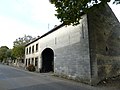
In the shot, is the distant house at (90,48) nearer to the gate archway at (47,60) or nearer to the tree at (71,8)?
the tree at (71,8)

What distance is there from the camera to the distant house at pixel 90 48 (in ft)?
55.2

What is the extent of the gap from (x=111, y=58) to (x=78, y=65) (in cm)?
387

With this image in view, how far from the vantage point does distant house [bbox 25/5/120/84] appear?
16.8 meters

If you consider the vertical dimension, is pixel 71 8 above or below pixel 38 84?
above

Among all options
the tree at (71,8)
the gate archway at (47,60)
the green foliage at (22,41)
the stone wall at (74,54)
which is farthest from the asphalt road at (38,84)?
the green foliage at (22,41)

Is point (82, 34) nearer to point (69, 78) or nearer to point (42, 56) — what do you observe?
point (69, 78)

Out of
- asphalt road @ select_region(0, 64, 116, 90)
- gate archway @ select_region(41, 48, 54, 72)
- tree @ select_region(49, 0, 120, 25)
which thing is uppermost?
tree @ select_region(49, 0, 120, 25)

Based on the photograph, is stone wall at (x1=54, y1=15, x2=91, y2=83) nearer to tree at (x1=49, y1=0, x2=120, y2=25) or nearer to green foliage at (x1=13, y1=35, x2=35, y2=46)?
tree at (x1=49, y1=0, x2=120, y2=25)

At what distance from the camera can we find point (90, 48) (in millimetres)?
16688

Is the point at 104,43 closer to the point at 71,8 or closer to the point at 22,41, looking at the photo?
the point at 71,8

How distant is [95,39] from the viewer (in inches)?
688

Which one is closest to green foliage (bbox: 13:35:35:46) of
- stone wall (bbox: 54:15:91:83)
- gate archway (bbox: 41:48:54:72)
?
gate archway (bbox: 41:48:54:72)

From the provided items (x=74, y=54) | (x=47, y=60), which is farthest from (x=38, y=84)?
(x=47, y=60)

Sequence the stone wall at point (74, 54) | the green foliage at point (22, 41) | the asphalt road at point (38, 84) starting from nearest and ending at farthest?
the asphalt road at point (38, 84), the stone wall at point (74, 54), the green foliage at point (22, 41)
